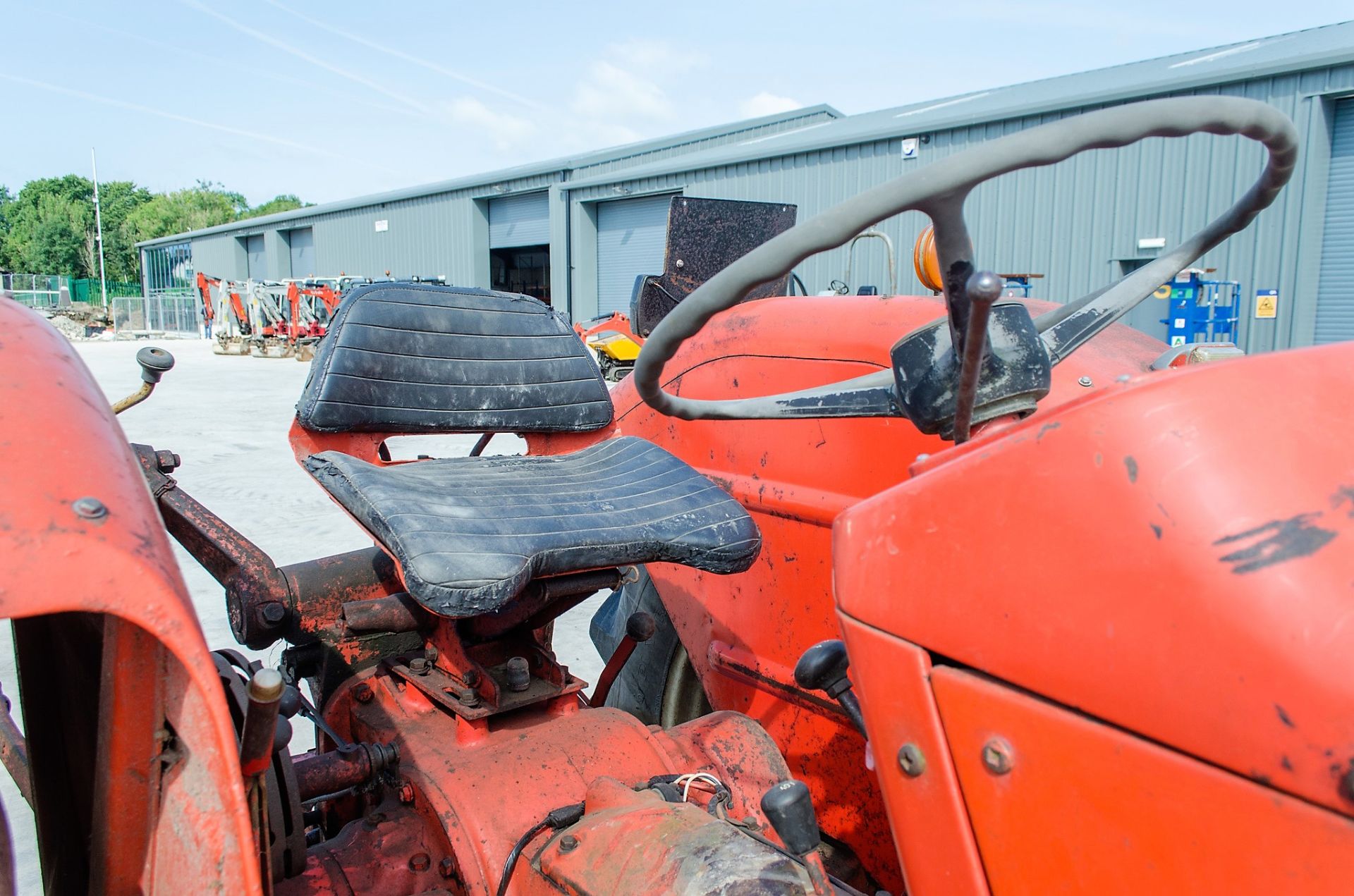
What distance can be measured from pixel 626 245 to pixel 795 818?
1519cm

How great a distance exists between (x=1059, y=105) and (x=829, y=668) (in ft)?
32.3

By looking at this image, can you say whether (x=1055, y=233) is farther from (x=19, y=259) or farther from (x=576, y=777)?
(x=19, y=259)

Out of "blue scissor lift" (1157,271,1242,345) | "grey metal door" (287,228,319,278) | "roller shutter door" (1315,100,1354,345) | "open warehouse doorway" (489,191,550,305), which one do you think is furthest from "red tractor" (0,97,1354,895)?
"grey metal door" (287,228,319,278)

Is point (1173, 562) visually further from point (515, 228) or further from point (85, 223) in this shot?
point (85, 223)

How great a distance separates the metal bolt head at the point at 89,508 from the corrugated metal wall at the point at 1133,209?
27.0 feet

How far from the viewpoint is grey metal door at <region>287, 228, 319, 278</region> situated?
25.9 metres

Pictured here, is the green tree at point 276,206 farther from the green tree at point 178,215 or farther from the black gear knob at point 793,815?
the black gear knob at point 793,815

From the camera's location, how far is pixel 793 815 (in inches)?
35.3

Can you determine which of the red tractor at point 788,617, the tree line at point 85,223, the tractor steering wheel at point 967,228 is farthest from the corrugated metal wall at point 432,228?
the tree line at point 85,223

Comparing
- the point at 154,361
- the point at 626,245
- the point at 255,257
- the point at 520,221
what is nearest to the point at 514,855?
the point at 154,361

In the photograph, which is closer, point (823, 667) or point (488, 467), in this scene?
point (823, 667)

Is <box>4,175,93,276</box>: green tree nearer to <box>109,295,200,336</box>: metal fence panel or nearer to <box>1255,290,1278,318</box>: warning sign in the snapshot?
<box>109,295,200,336</box>: metal fence panel

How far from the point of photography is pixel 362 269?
23453 mm

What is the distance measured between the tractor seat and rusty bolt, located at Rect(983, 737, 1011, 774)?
26.9 inches
